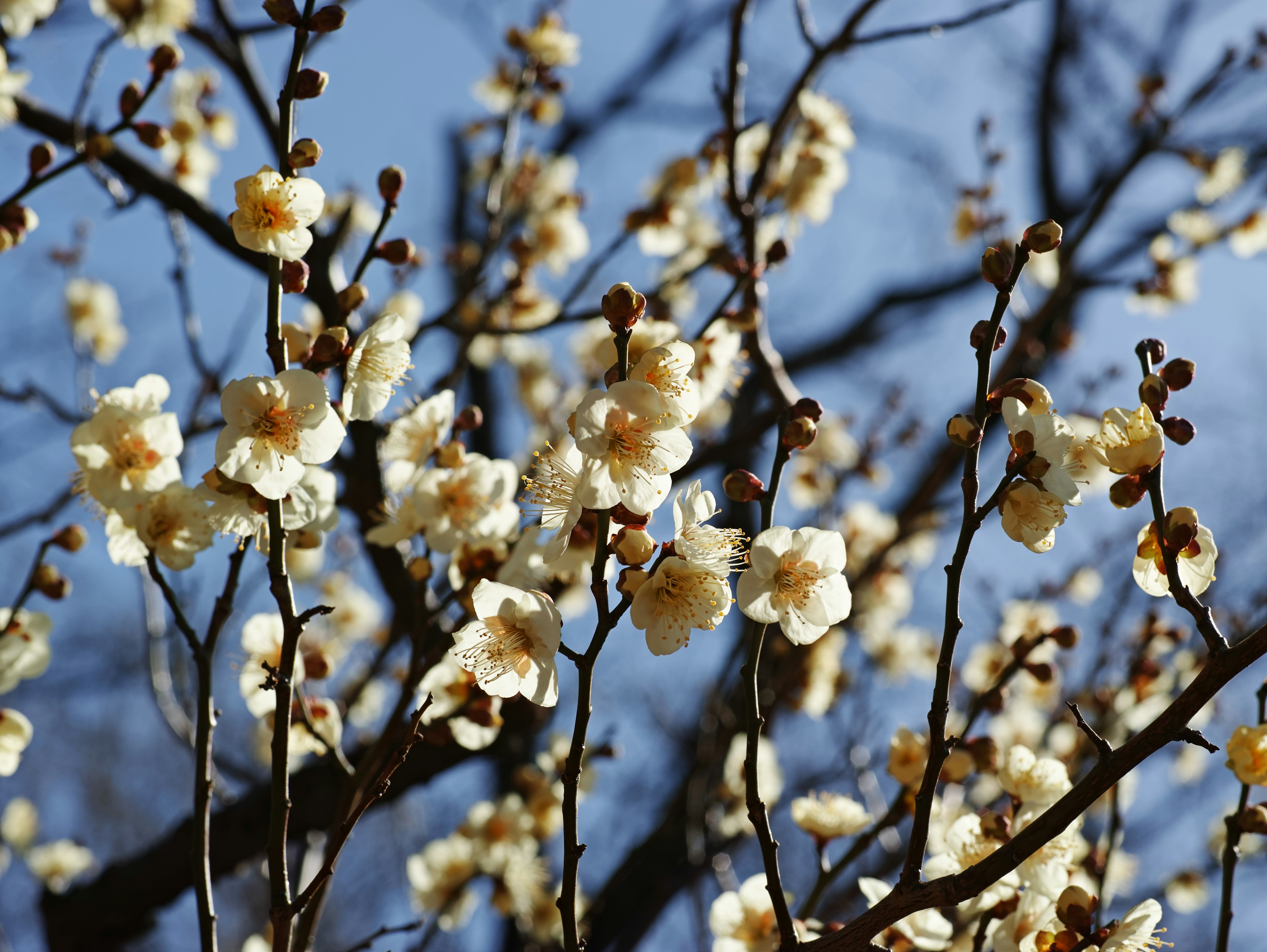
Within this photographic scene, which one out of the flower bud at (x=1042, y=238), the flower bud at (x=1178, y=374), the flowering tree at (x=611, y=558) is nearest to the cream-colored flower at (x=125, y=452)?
the flowering tree at (x=611, y=558)

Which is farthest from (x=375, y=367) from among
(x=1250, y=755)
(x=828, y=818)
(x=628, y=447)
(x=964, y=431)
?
(x=1250, y=755)

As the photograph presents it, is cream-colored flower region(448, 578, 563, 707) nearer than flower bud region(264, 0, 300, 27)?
Yes

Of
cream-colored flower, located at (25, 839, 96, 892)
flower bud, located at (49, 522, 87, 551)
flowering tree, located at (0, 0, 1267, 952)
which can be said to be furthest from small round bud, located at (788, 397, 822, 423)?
cream-colored flower, located at (25, 839, 96, 892)

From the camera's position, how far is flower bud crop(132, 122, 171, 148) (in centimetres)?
188

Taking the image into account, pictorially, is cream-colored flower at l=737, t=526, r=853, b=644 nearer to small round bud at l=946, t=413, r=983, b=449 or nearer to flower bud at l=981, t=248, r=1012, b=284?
small round bud at l=946, t=413, r=983, b=449

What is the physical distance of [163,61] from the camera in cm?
195

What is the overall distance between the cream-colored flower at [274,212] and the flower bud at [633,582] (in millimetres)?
605

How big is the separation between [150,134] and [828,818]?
72.8 inches

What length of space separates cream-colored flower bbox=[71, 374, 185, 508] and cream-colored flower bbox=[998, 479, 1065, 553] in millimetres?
1140

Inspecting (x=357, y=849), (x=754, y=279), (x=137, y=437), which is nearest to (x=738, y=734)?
(x=754, y=279)

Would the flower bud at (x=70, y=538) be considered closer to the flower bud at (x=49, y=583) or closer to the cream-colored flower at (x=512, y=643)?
the flower bud at (x=49, y=583)

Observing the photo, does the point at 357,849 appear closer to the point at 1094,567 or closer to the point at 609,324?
the point at 1094,567

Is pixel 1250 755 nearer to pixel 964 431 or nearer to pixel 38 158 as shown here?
pixel 964 431

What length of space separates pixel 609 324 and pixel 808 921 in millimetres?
898
